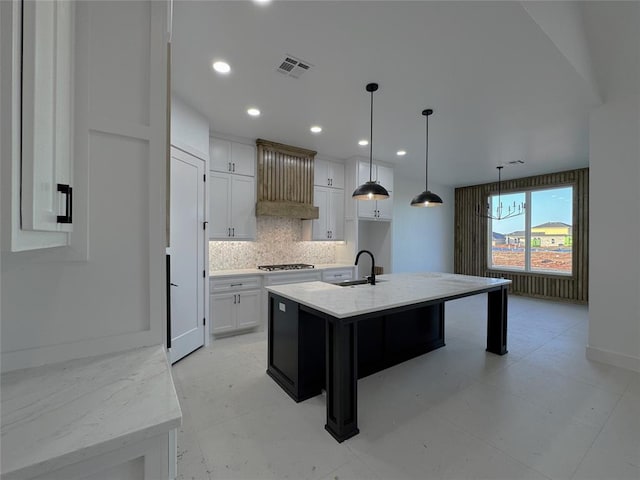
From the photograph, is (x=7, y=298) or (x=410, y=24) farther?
(x=410, y=24)

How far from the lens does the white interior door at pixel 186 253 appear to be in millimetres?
3029

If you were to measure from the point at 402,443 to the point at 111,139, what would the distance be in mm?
2473

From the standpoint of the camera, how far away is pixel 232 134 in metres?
4.01

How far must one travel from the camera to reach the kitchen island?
6.39 feet

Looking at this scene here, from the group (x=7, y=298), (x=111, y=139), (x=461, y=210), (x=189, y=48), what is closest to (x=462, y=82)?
(x=189, y=48)

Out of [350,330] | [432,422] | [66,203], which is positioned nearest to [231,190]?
[350,330]

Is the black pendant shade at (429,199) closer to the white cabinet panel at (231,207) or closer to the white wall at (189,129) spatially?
the white cabinet panel at (231,207)

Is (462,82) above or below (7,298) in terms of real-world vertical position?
above

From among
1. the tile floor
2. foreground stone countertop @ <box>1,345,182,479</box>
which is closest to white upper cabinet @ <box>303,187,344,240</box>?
the tile floor

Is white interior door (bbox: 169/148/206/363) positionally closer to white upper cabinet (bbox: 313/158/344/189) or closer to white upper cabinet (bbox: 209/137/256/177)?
white upper cabinet (bbox: 209/137/256/177)

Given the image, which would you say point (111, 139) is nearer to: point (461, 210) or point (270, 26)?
point (270, 26)

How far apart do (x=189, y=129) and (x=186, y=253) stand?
1.49 meters

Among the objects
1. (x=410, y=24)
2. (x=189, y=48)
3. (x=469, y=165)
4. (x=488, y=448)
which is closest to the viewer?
(x=488, y=448)

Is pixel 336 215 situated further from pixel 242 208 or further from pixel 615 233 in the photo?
pixel 615 233
